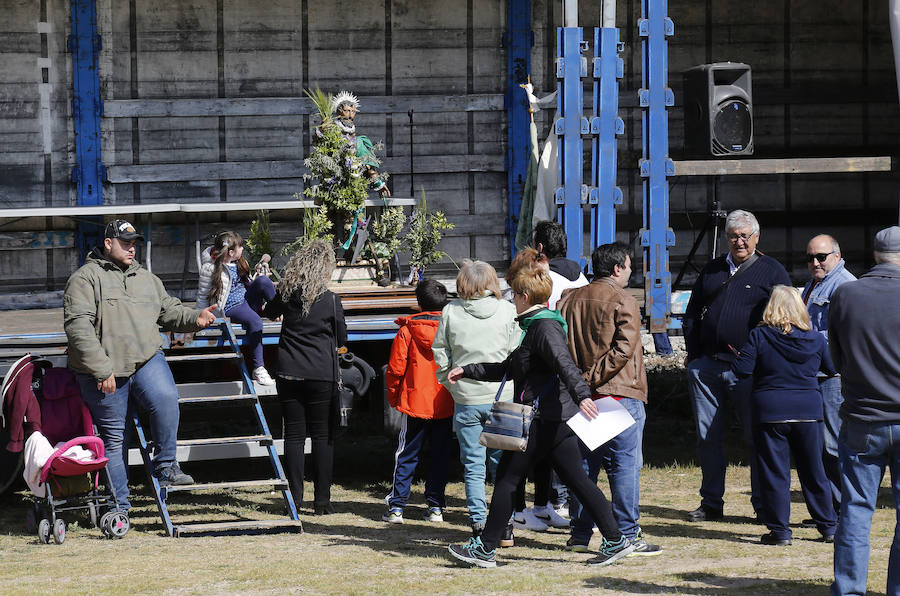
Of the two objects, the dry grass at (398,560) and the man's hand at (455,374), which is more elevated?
the man's hand at (455,374)

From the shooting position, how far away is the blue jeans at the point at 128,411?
7328 mm

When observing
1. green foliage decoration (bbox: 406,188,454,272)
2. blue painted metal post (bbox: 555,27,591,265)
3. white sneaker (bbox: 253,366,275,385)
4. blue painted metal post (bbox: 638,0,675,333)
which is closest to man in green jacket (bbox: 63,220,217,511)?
white sneaker (bbox: 253,366,275,385)

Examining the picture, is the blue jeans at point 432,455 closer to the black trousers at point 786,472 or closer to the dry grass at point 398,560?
the dry grass at point 398,560

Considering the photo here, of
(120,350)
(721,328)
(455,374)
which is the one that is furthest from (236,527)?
(721,328)

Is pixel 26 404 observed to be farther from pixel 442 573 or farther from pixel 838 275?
pixel 838 275

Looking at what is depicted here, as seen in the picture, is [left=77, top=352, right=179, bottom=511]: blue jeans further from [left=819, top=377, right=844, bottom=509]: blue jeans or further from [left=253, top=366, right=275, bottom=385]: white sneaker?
[left=819, top=377, right=844, bottom=509]: blue jeans

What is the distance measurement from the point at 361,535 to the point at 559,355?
1.92m

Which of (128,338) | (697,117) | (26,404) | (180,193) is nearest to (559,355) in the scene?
(128,338)

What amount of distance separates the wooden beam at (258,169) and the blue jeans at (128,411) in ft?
18.0

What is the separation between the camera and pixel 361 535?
23.7 ft

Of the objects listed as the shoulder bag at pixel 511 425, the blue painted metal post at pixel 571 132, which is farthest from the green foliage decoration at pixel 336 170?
the shoulder bag at pixel 511 425

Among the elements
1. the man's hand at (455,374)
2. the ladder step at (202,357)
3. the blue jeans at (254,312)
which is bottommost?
the ladder step at (202,357)

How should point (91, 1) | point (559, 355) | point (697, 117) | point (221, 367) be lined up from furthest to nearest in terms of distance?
1. point (91, 1)
2. point (697, 117)
3. point (221, 367)
4. point (559, 355)

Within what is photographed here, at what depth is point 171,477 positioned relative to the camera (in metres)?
7.44
